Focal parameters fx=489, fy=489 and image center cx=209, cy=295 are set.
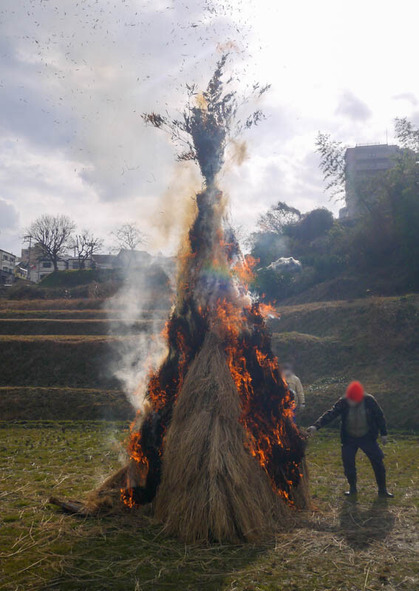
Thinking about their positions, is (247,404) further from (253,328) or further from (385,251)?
(385,251)

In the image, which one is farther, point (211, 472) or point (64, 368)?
point (64, 368)

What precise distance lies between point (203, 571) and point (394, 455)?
7.75 meters

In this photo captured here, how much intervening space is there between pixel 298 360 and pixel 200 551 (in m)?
17.2

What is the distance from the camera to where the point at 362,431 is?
25.5ft

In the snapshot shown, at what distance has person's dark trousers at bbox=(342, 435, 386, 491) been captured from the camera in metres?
7.66

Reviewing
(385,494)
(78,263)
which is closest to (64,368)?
(385,494)

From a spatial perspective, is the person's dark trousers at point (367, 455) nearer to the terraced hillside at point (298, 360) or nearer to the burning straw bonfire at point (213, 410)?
the burning straw bonfire at point (213, 410)

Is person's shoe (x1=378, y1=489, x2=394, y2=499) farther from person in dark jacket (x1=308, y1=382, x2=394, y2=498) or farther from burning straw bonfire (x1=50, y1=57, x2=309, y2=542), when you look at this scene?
burning straw bonfire (x1=50, y1=57, x2=309, y2=542)

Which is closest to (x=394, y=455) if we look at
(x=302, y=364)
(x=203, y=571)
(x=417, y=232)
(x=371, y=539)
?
(x=371, y=539)

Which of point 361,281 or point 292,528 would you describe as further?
point 361,281

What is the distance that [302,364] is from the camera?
21469 mm

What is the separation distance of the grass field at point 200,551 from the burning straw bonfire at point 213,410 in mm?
336

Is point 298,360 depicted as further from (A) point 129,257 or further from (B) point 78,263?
(B) point 78,263

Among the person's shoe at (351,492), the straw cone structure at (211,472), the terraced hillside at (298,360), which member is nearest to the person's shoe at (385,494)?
the person's shoe at (351,492)
